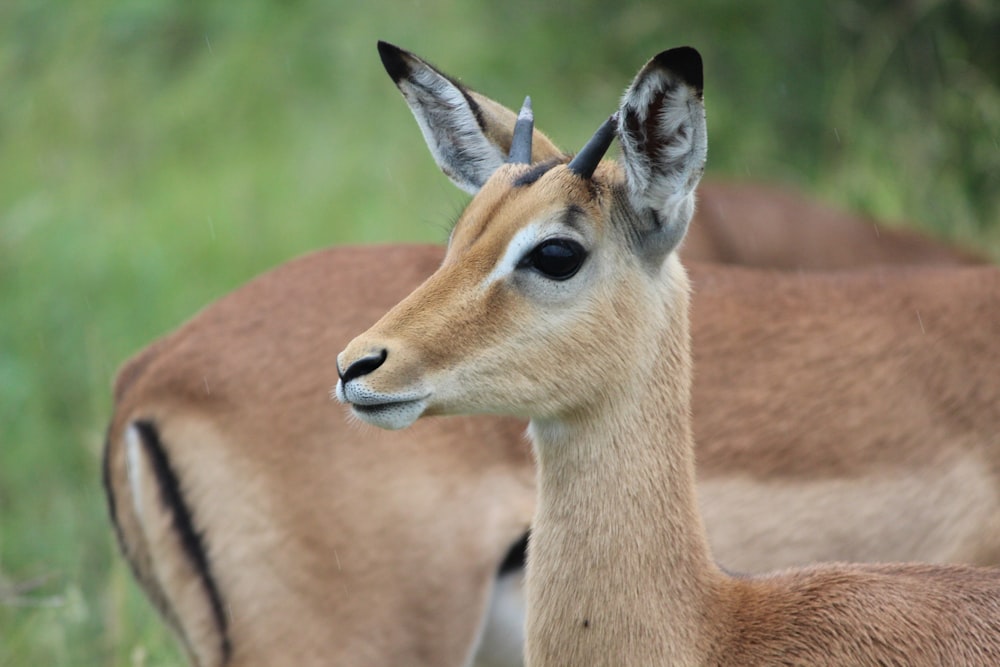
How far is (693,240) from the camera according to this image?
584 centimetres

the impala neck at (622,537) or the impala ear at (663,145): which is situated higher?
the impala ear at (663,145)

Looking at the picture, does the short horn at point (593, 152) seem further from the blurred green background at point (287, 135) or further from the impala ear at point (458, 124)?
the blurred green background at point (287, 135)

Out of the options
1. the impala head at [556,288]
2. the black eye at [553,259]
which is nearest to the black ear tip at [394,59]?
the impala head at [556,288]

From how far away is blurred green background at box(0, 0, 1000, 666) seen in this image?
6230 mm

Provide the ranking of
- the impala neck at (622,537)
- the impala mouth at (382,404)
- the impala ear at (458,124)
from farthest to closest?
1. the impala ear at (458,124)
2. the impala neck at (622,537)
3. the impala mouth at (382,404)

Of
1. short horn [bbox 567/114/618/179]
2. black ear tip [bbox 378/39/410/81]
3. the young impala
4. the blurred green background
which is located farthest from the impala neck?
the blurred green background

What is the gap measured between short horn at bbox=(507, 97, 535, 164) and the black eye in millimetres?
317

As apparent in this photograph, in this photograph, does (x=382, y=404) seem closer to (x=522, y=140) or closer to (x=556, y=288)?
(x=556, y=288)

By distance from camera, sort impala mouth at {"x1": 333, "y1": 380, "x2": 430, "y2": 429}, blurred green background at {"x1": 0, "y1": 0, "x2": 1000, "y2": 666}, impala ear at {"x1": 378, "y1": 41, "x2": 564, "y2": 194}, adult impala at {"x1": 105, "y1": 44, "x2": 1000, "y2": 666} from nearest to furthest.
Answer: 1. impala mouth at {"x1": 333, "y1": 380, "x2": 430, "y2": 429}
2. impala ear at {"x1": 378, "y1": 41, "x2": 564, "y2": 194}
3. adult impala at {"x1": 105, "y1": 44, "x2": 1000, "y2": 666}
4. blurred green background at {"x1": 0, "y1": 0, "x2": 1000, "y2": 666}

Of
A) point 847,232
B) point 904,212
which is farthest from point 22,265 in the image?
point 904,212

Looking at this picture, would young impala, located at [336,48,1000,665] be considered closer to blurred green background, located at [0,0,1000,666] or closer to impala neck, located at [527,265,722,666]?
impala neck, located at [527,265,722,666]

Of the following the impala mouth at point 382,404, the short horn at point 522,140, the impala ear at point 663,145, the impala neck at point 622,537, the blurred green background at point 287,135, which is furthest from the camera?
the blurred green background at point 287,135

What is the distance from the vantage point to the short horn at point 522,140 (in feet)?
10.1

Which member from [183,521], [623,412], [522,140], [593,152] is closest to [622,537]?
[623,412]
